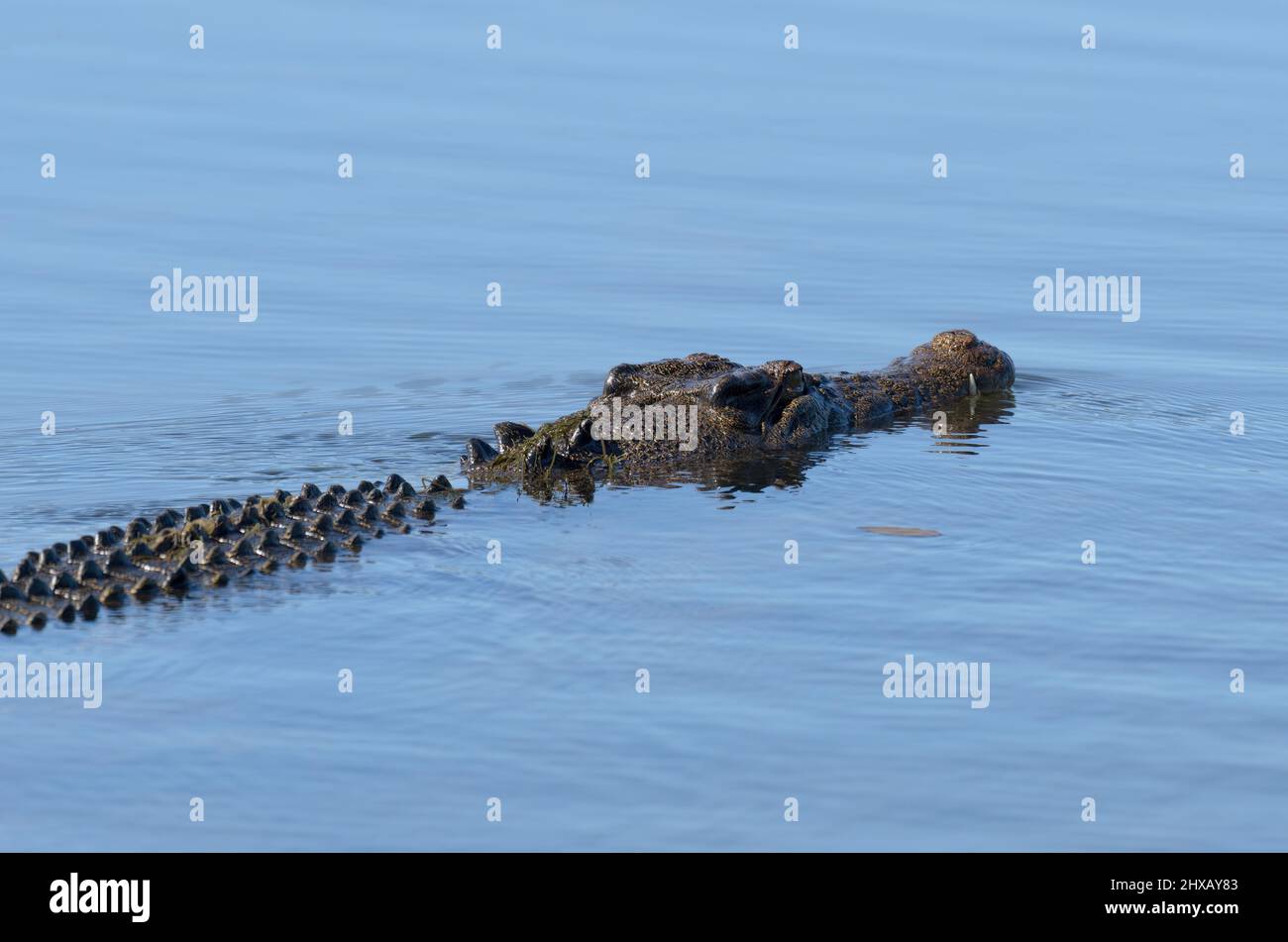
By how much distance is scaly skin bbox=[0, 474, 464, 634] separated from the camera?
952cm

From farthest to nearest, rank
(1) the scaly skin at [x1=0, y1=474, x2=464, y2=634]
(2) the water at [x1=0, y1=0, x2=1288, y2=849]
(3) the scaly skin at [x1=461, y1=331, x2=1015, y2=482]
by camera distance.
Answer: (3) the scaly skin at [x1=461, y1=331, x2=1015, y2=482], (1) the scaly skin at [x1=0, y1=474, x2=464, y2=634], (2) the water at [x1=0, y1=0, x2=1288, y2=849]

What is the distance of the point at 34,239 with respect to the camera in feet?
66.4

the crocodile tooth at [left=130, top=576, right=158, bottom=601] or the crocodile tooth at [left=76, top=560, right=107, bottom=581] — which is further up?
the crocodile tooth at [left=76, top=560, right=107, bottom=581]

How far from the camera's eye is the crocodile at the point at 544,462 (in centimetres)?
973

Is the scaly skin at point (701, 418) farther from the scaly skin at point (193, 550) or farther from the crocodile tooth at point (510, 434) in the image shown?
the scaly skin at point (193, 550)

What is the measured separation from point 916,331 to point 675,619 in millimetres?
8974

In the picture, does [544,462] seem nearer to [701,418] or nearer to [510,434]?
[510,434]

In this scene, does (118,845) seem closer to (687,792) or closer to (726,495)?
(687,792)

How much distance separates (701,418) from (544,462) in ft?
4.31

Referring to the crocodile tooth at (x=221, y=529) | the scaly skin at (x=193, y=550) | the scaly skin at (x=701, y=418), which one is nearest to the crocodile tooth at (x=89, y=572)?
the scaly skin at (x=193, y=550)

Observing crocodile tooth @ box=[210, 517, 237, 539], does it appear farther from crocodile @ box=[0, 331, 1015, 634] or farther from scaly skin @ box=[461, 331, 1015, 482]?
scaly skin @ box=[461, 331, 1015, 482]

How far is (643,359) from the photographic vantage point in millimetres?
17328

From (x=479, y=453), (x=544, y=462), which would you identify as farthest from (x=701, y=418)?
(x=479, y=453)

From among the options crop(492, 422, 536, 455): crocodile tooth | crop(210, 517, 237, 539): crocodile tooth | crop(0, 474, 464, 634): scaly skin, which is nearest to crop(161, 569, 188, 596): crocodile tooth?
crop(0, 474, 464, 634): scaly skin
